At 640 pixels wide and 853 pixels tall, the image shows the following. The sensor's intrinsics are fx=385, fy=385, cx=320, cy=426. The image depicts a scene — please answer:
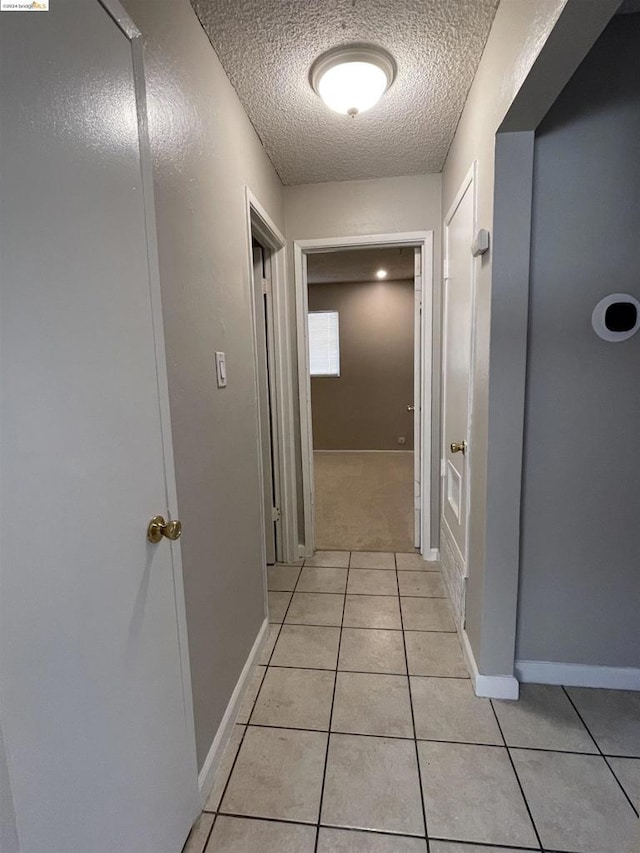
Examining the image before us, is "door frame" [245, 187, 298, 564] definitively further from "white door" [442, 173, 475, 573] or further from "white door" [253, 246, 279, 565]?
"white door" [442, 173, 475, 573]

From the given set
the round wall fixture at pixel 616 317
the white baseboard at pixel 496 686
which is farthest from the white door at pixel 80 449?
the round wall fixture at pixel 616 317

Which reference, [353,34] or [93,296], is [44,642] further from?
[353,34]

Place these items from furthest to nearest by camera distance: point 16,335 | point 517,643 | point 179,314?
point 517,643 → point 179,314 → point 16,335

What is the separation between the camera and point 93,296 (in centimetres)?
70

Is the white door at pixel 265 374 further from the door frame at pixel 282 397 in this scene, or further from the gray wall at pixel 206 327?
the gray wall at pixel 206 327

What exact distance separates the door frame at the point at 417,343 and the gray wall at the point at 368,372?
3.02 metres

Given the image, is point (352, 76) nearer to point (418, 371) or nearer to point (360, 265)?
point (418, 371)

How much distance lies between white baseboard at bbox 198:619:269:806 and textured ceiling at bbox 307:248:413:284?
347cm

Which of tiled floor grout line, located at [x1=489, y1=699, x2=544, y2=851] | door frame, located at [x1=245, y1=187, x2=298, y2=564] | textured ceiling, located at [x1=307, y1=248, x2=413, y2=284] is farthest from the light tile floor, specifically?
textured ceiling, located at [x1=307, y1=248, x2=413, y2=284]

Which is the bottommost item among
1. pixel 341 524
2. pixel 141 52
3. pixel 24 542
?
pixel 341 524

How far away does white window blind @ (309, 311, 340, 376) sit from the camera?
5586 millimetres

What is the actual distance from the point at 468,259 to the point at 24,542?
72.7 inches

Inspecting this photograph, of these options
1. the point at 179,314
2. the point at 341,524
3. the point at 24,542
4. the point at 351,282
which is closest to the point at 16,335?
the point at 24,542

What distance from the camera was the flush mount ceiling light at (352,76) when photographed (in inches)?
54.4
